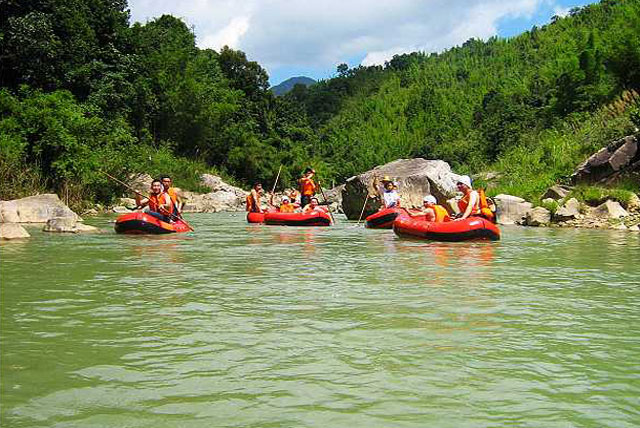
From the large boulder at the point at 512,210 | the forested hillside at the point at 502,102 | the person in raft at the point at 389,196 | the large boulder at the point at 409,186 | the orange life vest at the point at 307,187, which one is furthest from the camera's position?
the forested hillside at the point at 502,102

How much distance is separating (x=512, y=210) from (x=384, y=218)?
4.03m

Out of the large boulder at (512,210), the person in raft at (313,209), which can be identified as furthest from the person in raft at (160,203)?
the large boulder at (512,210)

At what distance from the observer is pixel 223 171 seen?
39.1 m

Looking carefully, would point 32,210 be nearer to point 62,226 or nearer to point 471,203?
point 62,226

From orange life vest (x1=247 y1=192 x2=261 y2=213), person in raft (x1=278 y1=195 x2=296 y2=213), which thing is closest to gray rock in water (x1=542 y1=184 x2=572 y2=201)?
person in raft (x1=278 y1=195 x2=296 y2=213)

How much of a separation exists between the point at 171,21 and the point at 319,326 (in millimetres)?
43717

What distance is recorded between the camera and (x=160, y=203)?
42.8 ft

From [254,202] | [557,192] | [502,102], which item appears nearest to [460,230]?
[557,192]

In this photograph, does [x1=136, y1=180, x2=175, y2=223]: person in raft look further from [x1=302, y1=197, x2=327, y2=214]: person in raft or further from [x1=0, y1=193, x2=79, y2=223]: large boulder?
[x1=302, y1=197, x2=327, y2=214]: person in raft

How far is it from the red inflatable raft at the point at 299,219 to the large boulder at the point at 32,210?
4.68 metres

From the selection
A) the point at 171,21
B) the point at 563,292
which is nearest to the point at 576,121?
the point at 563,292

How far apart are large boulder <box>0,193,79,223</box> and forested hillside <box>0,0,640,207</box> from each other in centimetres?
181

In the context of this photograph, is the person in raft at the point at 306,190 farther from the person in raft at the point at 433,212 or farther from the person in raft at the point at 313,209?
the person in raft at the point at 433,212

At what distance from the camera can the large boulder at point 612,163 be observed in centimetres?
1580
